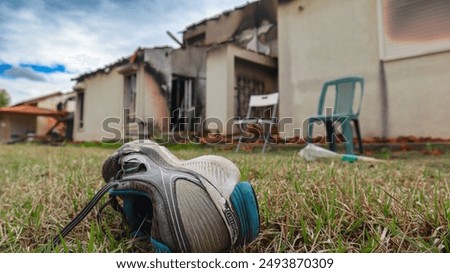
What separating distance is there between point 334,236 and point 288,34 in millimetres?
3156

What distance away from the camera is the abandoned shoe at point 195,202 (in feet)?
1.25

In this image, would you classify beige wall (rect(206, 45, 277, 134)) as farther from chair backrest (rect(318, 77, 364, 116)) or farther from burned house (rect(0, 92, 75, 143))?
burned house (rect(0, 92, 75, 143))

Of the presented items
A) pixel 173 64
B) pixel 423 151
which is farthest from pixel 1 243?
pixel 173 64

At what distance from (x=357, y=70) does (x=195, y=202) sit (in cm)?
285

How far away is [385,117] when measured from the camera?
8.95 ft

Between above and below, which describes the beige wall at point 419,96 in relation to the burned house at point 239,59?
below

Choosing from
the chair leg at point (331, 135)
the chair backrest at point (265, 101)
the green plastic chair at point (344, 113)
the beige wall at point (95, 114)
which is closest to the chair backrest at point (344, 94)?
the green plastic chair at point (344, 113)

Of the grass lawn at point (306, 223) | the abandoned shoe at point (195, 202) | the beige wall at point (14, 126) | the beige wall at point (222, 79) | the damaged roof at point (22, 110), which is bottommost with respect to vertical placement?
the grass lawn at point (306, 223)

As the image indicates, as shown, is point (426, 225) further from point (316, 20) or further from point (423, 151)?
point (316, 20)

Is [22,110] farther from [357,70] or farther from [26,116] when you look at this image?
[357,70]

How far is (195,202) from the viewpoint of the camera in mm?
393

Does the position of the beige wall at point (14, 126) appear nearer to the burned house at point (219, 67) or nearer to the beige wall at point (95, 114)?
the beige wall at point (95, 114)

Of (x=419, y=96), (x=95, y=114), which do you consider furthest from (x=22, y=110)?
(x=419, y=96)

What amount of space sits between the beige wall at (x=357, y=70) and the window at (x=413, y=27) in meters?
0.08
